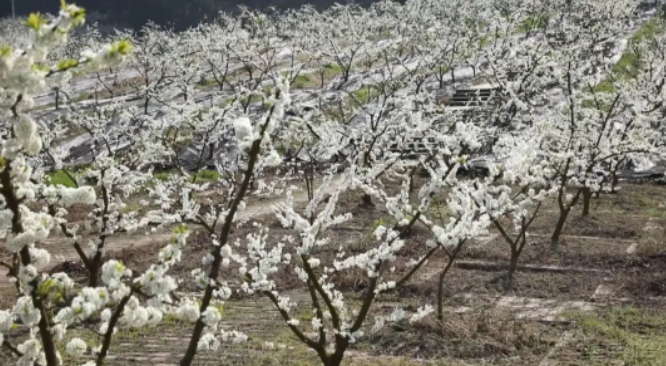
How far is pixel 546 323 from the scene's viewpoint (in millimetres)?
9062

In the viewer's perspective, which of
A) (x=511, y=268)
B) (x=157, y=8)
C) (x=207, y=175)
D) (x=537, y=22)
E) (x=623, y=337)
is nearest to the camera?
(x=623, y=337)

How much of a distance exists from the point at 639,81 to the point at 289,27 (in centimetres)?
2875

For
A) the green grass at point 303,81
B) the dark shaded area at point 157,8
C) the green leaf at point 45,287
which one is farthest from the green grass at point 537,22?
the green leaf at point 45,287

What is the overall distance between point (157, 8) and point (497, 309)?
6753 cm

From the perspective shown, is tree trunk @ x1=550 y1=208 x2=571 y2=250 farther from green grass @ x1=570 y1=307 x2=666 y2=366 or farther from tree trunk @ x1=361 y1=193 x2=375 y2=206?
tree trunk @ x1=361 y1=193 x2=375 y2=206

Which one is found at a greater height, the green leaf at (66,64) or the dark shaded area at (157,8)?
the dark shaded area at (157,8)

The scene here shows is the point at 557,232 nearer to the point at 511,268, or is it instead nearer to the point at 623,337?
the point at 511,268

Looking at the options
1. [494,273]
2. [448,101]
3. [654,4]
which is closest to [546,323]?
[494,273]

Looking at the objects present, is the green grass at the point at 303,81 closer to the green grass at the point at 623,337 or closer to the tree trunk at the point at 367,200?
the tree trunk at the point at 367,200

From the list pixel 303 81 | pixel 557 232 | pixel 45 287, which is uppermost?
pixel 45 287

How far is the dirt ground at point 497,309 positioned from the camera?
8.18m

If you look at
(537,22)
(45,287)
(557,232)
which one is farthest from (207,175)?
(537,22)

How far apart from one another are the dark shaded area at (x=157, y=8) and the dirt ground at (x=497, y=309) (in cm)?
5717

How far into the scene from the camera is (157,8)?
238 feet
